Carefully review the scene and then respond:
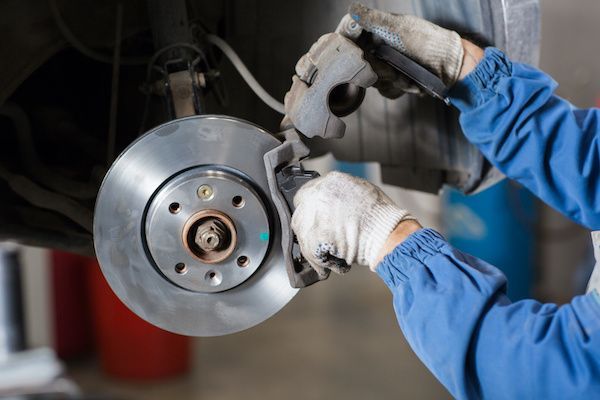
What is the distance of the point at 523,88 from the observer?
2.69 ft

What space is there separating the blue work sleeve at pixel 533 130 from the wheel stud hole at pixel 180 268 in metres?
0.37

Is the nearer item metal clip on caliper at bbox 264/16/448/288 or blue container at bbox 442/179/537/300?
metal clip on caliper at bbox 264/16/448/288

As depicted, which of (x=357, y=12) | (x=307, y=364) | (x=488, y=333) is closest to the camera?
(x=488, y=333)

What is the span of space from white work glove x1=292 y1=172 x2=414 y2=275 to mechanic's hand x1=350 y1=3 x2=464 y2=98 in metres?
0.18

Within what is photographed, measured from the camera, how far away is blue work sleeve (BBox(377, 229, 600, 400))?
634mm

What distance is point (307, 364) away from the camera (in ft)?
8.23

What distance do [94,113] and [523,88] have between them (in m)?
0.62

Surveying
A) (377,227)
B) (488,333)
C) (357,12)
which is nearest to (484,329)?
(488,333)

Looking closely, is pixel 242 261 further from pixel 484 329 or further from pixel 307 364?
pixel 307 364

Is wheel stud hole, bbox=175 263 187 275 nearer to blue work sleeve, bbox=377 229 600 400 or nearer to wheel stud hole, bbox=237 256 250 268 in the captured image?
wheel stud hole, bbox=237 256 250 268

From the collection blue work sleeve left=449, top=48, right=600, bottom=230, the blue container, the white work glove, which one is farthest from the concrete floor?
the white work glove

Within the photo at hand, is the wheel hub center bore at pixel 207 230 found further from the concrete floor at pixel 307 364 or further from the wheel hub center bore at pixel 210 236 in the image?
the concrete floor at pixel 307 364

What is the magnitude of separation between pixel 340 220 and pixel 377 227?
0.04 meters

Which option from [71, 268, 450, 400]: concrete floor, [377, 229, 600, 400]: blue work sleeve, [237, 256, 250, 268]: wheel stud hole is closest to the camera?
[377, 229, 600, 400]: blue work sleeve
